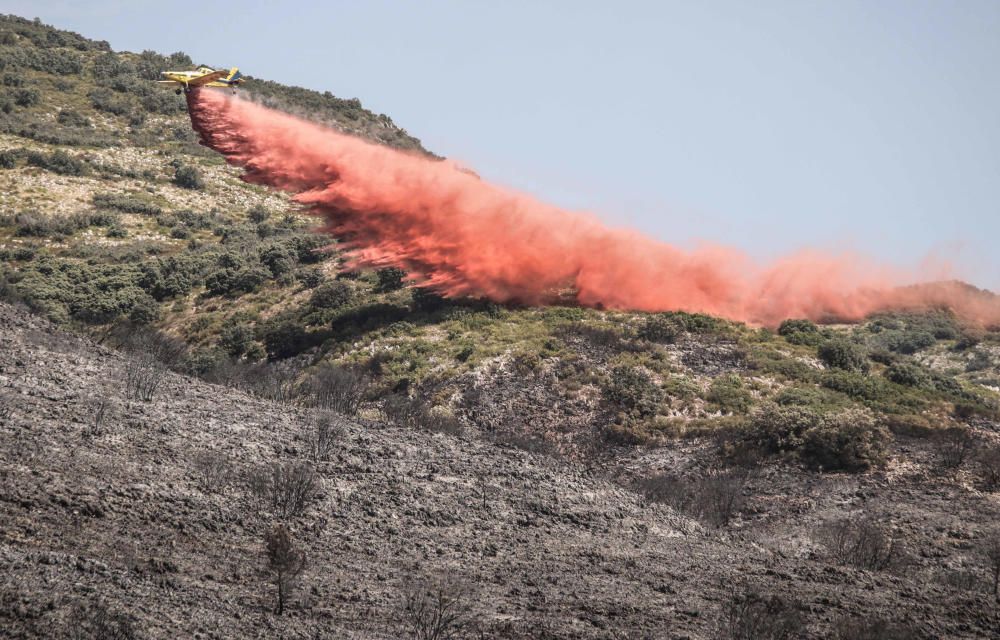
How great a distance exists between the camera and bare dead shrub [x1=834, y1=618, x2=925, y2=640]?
2294 centimetres

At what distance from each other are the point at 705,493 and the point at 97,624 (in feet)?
86.5

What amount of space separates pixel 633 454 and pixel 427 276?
2072 centimetres

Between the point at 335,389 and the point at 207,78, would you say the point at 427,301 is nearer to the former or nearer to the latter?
the point at 335,389

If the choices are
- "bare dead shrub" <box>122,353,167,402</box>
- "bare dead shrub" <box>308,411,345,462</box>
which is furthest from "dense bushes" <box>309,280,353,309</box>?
"bare dead shrub" <box>308,411,345,462</box>

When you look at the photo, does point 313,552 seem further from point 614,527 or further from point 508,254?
point 508,254

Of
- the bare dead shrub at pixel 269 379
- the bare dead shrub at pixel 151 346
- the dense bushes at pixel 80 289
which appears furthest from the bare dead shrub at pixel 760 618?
the dense bushes at pixel 80 289

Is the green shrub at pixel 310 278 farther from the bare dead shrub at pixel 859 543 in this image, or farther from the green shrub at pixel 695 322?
the bare dead shrub at pixel 859 543

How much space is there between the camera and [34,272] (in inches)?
2640

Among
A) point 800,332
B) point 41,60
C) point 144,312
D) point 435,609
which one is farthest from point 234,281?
point 435,609

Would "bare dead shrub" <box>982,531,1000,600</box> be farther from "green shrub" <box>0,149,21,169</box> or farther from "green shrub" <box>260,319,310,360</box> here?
"green shrub" <box>0,149,21,169</box>

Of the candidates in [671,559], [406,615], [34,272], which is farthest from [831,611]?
[34,272]

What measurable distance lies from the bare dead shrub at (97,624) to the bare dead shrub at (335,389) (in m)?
23.3

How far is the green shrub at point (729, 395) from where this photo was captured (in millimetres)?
49900

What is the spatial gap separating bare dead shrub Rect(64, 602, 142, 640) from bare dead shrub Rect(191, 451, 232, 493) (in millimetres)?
9091
